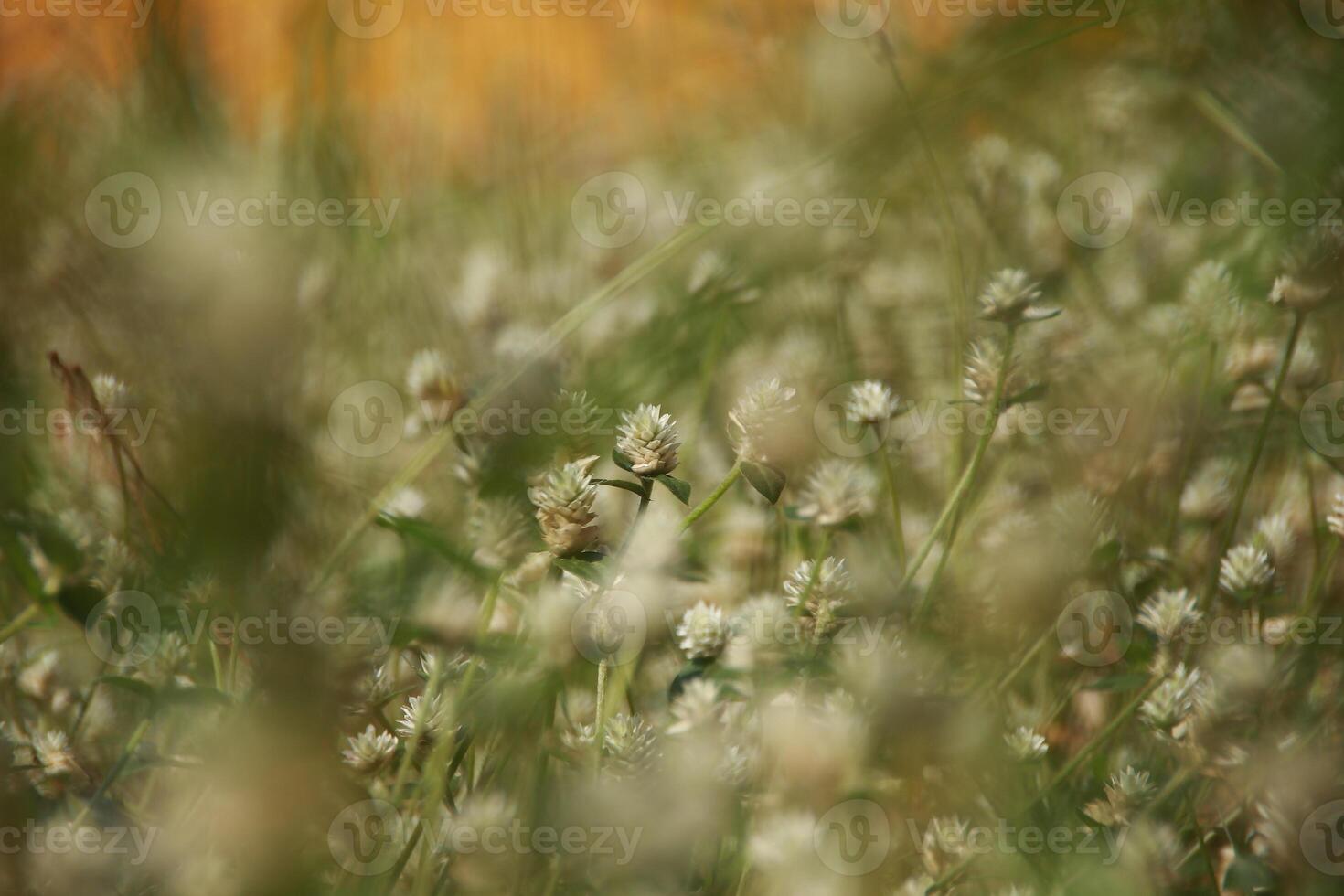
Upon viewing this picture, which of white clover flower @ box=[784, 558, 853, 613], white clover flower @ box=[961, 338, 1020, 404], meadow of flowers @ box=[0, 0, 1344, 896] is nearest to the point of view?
meadow of flowers @ box=[0, 0, 1344, 896]

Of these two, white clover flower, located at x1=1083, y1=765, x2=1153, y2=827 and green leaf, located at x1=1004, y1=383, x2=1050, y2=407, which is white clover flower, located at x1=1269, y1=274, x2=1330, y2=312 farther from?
white clover flower, located at x1=1083, y1=765, x2=1153, y2=827

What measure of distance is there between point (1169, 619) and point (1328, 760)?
0.10 meters

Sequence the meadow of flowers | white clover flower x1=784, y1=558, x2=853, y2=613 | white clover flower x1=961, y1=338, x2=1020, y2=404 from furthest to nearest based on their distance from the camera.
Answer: white clover flower x1=961, y1=338, x2=1020, y2=404 → white clover flower x1=784, y1=558, x2=853, y2=613 → the meadow of flowers

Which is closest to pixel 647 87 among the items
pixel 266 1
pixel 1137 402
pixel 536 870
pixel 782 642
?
pixel 266 1

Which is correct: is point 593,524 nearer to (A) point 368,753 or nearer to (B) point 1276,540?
(A) point 368,753

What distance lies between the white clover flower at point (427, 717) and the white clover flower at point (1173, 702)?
1.27ft

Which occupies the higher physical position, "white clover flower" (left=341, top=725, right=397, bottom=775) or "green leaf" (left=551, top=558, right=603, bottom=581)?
"green leaf" (left=551, top=558, right=603, bottom=581)

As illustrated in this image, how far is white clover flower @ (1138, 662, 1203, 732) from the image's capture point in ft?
1.77

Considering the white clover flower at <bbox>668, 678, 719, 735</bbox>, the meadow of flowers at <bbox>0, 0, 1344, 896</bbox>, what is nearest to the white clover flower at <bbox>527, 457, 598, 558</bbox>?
the meadow of flowers at <bbox>0, 0, 1344, 896</bbox>

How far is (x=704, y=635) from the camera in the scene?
542 millimetres

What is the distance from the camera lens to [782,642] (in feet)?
1.84

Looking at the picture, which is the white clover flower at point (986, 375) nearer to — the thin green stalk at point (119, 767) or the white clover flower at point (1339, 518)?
the white clover flower at point (1339, 518)

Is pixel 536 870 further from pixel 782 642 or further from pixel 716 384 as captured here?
pixel 716 384

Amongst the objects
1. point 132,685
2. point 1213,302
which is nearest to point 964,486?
point 1213,302
